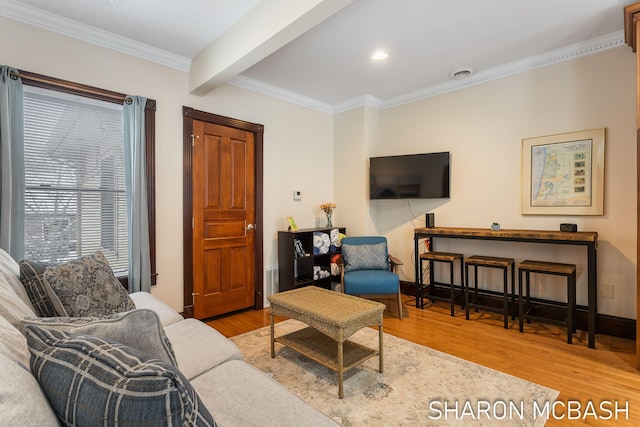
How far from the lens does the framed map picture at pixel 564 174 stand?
3033mm

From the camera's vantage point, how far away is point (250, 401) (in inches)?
48.3

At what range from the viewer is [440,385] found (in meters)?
2.16

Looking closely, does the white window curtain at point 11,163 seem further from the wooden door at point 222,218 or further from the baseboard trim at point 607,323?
the baseboard trim at point 607,323

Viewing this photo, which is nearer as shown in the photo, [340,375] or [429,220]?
[340,375]

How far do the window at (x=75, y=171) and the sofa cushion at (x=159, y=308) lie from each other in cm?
68

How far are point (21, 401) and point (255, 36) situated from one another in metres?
2.50

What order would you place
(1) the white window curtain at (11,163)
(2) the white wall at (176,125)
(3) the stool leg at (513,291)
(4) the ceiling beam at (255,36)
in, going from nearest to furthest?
1. (4) the ceiling beam at (255,36)
2. (1) the white window curtain at (11,163)
3. (2) the white wall at (176,125)
4. (3) the stool leg at (513,291)

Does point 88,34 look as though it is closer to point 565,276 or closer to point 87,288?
point 87,288

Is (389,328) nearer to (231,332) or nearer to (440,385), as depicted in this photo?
(440,385)

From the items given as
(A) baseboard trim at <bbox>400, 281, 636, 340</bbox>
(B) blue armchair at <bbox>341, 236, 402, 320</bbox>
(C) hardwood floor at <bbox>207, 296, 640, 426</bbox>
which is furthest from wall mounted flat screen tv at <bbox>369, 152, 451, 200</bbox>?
(A) baseboard trim at <bbox>400, 281, 636, 340</bbox>

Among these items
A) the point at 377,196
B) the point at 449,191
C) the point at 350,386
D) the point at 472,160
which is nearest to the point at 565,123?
the point at 472,160

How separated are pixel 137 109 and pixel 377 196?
292cm

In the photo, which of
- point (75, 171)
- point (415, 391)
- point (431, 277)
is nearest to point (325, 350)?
point (415, 391)

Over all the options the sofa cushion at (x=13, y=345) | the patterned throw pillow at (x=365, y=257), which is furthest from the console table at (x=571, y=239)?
the sofa cushion at (x=13, y=345)
